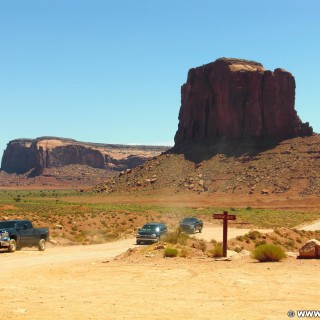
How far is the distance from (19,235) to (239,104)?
4026 inches

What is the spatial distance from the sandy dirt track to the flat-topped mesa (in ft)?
333

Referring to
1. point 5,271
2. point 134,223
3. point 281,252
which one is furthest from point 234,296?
point 134,223

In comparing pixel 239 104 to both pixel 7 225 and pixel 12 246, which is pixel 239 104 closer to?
pixel 7 225

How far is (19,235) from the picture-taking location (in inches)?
1063

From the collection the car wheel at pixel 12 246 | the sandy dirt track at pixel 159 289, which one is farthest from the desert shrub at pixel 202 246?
the car wheel at pixel 12 246

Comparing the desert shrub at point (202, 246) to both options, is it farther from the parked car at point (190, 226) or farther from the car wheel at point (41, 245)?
the parked car at point (190, 226)

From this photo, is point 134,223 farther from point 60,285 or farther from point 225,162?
point 225,162

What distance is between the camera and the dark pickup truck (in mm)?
26109

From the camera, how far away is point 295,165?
344 feet

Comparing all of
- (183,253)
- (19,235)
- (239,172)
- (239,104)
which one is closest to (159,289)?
(183,253)

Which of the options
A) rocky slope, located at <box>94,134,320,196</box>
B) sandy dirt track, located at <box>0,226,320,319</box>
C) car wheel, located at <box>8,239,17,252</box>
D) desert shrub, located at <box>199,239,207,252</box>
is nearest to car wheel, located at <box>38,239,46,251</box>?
car wheel, located at <box>8,239,17,252</box>

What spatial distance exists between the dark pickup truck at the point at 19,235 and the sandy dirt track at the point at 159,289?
5.06m

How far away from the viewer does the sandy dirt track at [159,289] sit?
11.8 m

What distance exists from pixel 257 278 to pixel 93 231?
25.0 m
